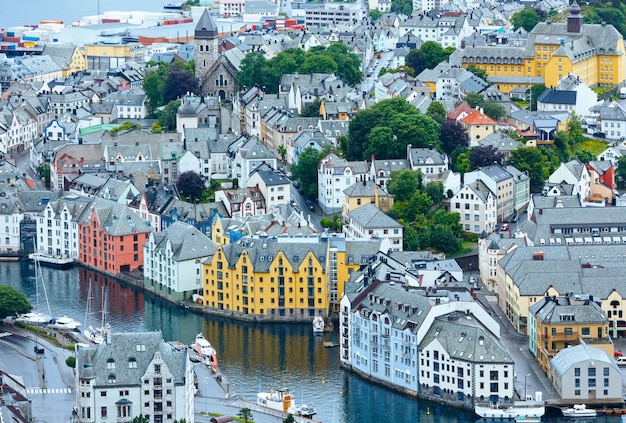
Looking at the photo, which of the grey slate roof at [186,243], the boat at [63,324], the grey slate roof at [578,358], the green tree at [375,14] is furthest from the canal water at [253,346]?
the green tree at [375,14]

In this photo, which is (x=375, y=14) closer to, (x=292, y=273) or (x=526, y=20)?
(x=526, y=20)

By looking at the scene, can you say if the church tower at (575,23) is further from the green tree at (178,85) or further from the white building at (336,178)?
the white building at (336,178)

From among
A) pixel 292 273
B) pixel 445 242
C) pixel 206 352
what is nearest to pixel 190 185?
pixel 445 242

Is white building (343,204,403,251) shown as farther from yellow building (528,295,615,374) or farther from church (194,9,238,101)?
church (194,9,238,101)

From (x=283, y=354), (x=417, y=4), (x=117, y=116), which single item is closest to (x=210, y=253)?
(x=283, y=354)

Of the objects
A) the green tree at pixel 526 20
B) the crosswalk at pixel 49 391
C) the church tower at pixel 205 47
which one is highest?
the green tree at pixel 526 20

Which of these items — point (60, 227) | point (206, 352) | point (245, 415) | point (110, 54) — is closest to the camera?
point (245, 415)

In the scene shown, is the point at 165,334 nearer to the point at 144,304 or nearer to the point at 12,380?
the point at 144,304
